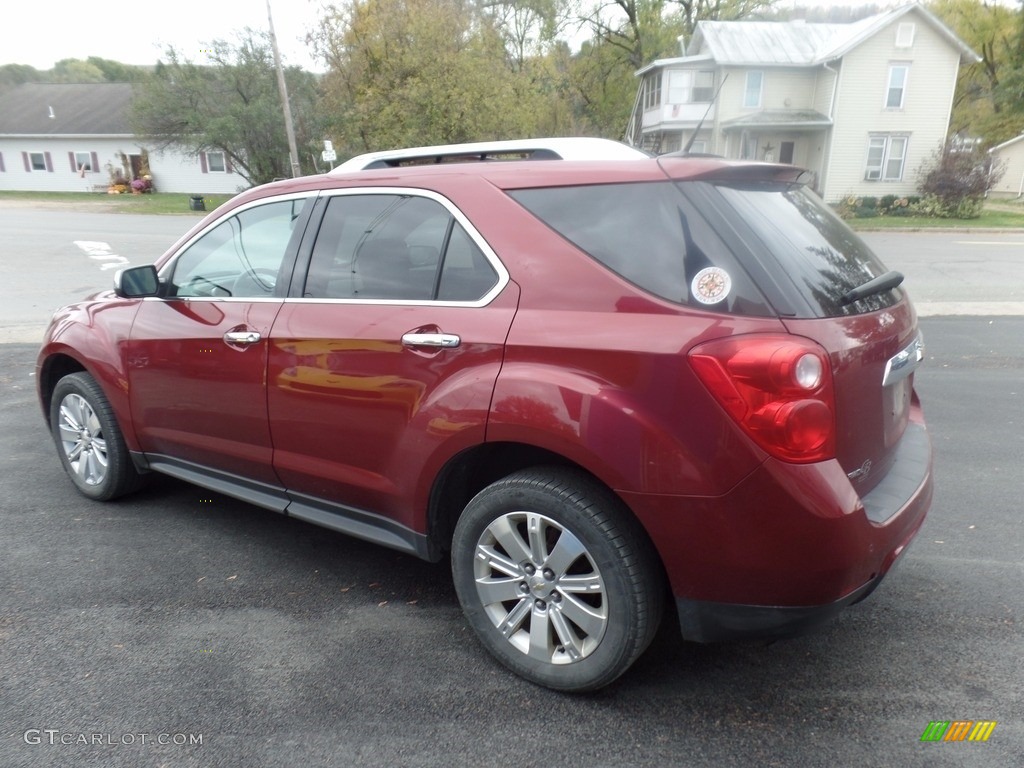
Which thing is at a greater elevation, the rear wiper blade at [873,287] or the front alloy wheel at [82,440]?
the rear wiper blade at [873,287]

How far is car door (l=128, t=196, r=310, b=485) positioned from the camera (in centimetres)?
328

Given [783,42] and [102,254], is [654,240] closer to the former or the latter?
[102,254]

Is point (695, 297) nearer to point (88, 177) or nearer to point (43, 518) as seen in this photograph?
point (43, 518)

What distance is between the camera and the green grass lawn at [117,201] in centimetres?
2938

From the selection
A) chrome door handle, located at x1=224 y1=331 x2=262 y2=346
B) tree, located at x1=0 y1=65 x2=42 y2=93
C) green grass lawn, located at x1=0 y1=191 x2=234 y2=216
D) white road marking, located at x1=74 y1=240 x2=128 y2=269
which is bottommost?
green grass lawn, located at x1=0 y1=191 x2=234 y2=216

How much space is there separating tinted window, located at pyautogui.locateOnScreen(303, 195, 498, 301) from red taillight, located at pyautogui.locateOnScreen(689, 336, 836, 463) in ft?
2.86

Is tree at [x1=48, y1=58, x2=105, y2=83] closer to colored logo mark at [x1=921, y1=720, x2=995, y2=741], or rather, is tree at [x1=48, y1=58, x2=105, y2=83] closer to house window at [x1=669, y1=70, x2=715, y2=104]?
house window at [x1=669, y1=70, x2=715, y2=104]

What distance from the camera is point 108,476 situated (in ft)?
13.6

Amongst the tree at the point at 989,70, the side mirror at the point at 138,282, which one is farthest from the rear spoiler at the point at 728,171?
the tree at the point at 989,70

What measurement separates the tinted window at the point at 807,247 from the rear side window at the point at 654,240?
0.42 ft

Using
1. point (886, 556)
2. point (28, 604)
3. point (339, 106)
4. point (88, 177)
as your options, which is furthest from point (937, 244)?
point (88, 177)

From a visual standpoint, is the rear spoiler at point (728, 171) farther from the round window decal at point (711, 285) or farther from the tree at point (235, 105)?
the tree at point (235, 105)

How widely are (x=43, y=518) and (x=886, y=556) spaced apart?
4027mm

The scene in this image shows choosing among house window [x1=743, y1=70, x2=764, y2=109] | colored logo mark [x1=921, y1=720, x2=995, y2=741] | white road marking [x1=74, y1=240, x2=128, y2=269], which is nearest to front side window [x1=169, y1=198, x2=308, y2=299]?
colored logo mark [x1=921, y1=720, x2=995, y2=741]
